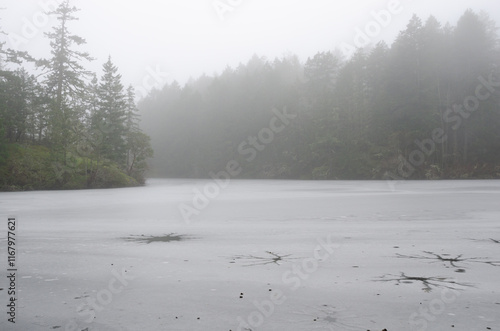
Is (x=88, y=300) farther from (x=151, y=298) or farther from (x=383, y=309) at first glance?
(x=383, y=309)

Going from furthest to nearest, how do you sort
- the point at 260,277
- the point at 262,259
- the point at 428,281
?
the point at 262,259 < the point at 260,277 < the point at 428,281

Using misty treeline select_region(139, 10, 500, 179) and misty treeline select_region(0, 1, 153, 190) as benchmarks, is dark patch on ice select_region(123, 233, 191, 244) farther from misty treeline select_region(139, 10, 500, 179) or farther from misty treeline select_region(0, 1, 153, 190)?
misty treeline select_region(139, 10, 500, 179)

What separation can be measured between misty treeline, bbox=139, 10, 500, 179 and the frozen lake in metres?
35.8

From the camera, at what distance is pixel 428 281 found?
4.21 m

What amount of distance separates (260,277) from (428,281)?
2028 mm

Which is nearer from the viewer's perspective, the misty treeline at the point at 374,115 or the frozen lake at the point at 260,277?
the frozen lake at the point at 260,277

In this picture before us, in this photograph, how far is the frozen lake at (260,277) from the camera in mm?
3244

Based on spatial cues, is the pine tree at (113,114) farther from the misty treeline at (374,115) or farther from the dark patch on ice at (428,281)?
the dark patch on ice at (428,281)

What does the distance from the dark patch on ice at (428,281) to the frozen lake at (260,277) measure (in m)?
0.01

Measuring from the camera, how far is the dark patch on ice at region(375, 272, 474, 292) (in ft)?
13.2

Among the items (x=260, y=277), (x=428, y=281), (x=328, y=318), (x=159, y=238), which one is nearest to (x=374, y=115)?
(x=159, y=238)

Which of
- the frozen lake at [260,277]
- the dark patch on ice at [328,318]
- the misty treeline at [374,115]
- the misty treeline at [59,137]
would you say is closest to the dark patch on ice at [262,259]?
the frozen lake at [260,277]

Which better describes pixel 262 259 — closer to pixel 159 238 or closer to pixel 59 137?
pixel 159 238

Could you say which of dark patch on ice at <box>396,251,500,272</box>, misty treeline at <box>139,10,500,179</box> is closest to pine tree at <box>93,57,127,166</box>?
misty treeline at <box>139,10,500,179</box>
